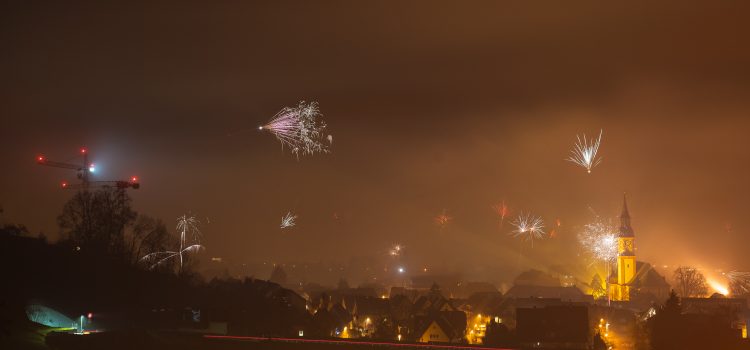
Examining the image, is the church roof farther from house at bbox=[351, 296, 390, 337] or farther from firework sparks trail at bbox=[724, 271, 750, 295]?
house at bbox=[351, 296, 390, 337]

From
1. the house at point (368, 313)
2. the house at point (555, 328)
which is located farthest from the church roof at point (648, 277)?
the house at point (555, 328)

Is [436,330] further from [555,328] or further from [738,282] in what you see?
[738,282]

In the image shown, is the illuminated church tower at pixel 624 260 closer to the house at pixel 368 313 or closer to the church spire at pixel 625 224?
the church spire at pixel 625 224

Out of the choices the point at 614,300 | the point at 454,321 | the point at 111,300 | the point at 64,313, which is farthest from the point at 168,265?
the point at 614,300

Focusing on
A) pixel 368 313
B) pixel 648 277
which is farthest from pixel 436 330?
pixel 648 277

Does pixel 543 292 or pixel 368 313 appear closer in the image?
pixel 368 313

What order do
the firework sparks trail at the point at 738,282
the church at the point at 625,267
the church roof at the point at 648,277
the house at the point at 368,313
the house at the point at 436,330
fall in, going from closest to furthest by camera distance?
the house at the point at 436,330 → the house at the point at 368,313 → the church at the point at 625,267 → the firework sparks trail at the point at 738,282 → the church roof at the point at 648,277
